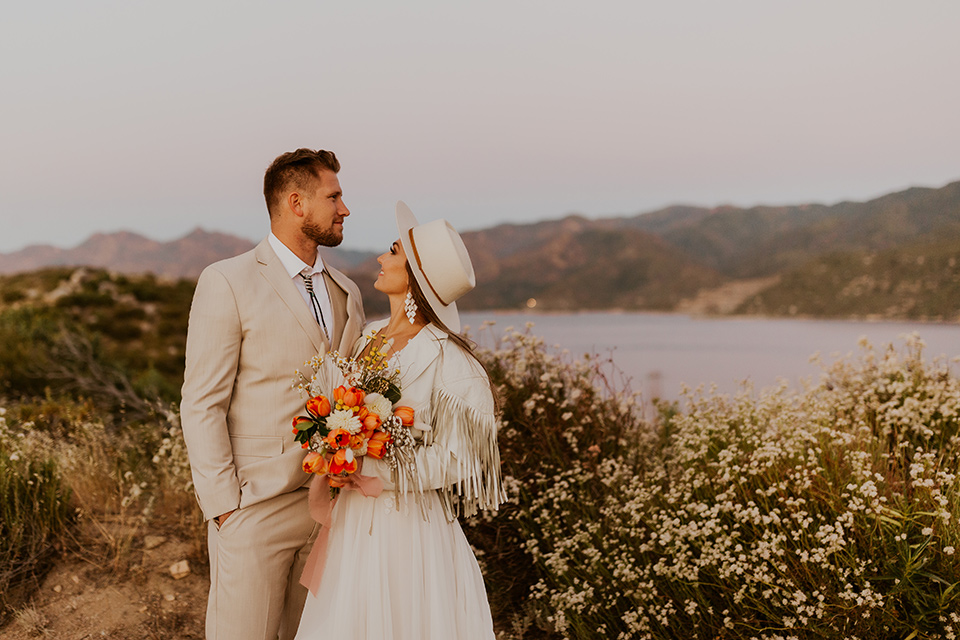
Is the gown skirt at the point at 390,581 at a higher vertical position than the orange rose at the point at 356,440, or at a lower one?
lower

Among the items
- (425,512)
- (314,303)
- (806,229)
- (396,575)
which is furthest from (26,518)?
(806,229)

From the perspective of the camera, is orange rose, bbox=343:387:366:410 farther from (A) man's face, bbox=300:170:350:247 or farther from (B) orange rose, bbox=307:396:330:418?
(A) man's face, bbox=300:170:350:247

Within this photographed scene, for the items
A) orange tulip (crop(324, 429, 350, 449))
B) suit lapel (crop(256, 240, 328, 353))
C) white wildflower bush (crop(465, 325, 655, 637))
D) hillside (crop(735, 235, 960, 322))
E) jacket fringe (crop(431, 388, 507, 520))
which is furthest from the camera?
hillside (crop(735, 235, 960, 322))

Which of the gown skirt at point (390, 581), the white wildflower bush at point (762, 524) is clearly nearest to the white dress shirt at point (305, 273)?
the gown skirt at point (390, 581)

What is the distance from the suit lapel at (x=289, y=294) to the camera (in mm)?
2885

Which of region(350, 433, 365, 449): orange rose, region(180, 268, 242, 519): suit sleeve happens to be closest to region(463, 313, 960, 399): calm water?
region(180, 268, 242, 519): suit sleeve

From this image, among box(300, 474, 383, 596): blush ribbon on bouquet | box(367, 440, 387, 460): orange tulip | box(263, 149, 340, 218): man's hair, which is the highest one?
box(263, 149, 340, 218): man's hair

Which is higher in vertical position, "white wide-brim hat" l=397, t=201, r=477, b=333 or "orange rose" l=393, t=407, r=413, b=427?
"white wide-brim hat" l=397, t=201, r=477, b=333

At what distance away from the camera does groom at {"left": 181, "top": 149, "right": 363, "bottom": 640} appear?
107 inches

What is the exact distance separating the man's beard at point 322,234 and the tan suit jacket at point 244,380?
0.64 feet

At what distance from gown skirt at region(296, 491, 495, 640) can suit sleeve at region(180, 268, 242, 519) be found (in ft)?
1.68

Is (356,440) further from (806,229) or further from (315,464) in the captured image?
(806,229)

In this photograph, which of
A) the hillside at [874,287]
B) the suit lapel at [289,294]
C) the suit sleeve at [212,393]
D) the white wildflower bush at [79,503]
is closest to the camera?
the suit sleeve at [212,393]

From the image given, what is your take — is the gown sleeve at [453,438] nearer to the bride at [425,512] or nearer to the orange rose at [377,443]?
the bride at [425,512]
